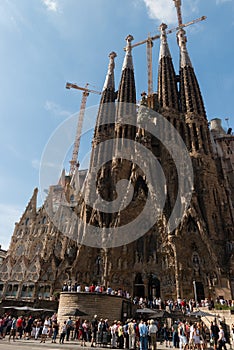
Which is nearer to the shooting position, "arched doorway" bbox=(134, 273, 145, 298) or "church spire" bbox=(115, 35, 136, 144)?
"arched doorway" bbox=(134, 273, 145, 298)

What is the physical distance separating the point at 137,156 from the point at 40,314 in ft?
72.2

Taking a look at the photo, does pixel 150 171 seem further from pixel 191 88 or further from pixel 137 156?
pixel 191 88

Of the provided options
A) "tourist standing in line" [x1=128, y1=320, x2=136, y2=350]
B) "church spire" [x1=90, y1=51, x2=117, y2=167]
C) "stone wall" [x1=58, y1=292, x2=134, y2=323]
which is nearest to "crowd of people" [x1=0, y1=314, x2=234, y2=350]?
"tourist standing in line" [x1=128, y1=320, x2=136, y2=350]

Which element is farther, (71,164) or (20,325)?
(71,164)

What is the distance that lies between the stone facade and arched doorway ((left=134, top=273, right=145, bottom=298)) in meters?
0.11

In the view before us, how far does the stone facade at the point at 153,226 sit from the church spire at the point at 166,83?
0.17 metres

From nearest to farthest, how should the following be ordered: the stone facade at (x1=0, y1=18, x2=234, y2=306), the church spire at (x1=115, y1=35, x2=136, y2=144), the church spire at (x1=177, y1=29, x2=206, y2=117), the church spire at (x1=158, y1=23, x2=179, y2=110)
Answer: the stone facade at (x1=0, y1=18, x2=234, y2=306)
the church spire at (x1=177, y1=29, x2=206, y2=117)
the church spire at (x1=158, y1=23, x2=179, y2=110)
the church spire at (x1=115, y1=35, x2=136, y2=144)

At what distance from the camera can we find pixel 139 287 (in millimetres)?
30844

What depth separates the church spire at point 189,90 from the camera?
3959 cm

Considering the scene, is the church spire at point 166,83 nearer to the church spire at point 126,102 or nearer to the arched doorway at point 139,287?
the church spire at point 126,102

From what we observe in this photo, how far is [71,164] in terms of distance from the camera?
79.3 m

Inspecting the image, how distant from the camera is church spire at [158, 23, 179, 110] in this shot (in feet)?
139

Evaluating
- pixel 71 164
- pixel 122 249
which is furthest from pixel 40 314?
pixel 71 164

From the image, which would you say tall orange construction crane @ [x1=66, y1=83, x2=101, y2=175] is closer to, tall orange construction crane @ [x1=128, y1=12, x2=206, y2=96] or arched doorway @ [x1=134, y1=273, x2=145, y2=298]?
tall orange construction crane @ [x1=128, y1=12, x2=206, y2=96]
